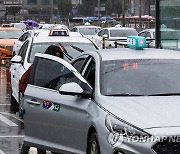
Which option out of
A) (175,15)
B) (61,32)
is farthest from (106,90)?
(175,15)

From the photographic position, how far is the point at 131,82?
7.75 metres

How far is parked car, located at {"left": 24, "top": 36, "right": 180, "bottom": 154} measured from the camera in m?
6.47

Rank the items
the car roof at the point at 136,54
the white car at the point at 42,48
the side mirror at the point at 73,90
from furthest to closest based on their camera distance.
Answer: the white car at the point at 42,48
the car roof at the point at 136,54
the side mirror at the point at 73,90

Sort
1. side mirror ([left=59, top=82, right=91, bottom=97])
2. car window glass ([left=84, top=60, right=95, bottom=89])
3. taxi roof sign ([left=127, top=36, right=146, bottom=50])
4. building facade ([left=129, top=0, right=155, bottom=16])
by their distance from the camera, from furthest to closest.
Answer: building facade ([left=129, top=0, right=155, bottom=16]), taxi roof sign ([left=127, top=36, right=146, bottom=50]), car window glass ([left=84, top=60, right=95, bottom=89]), side mirror ([left=59, top=82, right=91, bottom=97])

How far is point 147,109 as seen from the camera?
6.89 metres

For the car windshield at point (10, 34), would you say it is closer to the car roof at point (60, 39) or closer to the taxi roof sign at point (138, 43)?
the car roof at point (60, 39)

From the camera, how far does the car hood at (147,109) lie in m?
6.52

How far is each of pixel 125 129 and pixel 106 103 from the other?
0.72 m

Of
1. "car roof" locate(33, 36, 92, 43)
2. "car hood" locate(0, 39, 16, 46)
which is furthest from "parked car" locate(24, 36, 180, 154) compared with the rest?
"car hood" locate(0, 39, 16, 46)

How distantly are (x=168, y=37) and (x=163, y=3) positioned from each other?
3.20ft

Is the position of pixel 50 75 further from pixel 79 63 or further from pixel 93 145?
pixel 93 145

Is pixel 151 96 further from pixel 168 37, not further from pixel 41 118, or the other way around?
pixel 168 37

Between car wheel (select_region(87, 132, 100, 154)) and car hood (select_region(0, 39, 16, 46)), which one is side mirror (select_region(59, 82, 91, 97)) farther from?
car hood (select_region(0, 39, 16, 46))

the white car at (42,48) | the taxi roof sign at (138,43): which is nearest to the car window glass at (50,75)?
the taxi roof sign at (138,43)
